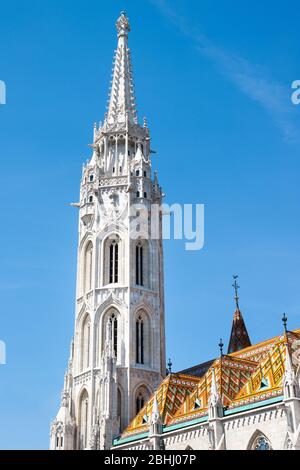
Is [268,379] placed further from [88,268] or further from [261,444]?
[88,268]

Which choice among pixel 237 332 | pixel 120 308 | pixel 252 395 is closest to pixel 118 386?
pixel 120 308

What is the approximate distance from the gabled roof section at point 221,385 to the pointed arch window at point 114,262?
38.2ft

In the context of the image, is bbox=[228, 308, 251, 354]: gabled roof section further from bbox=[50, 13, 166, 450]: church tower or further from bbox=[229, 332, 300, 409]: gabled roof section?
bbox=[229, 332, 300, 409]: gabled roof section

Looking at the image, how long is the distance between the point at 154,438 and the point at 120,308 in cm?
1212

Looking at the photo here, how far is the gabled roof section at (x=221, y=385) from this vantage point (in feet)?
139

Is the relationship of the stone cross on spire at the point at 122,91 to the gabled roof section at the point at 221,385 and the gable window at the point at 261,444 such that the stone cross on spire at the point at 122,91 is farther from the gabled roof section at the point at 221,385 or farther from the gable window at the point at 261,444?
the gable window at the point at 261,444

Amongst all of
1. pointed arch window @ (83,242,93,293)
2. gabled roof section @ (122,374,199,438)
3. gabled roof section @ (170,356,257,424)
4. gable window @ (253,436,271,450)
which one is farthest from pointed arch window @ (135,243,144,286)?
gable window @ (253,436,271,450)

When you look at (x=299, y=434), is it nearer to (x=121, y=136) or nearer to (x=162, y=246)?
(x=162, y=246)

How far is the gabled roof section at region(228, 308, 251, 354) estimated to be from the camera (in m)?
63.3

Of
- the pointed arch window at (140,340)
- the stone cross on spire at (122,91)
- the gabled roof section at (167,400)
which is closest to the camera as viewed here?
the gabled roof section at (167,400)

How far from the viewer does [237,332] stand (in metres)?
64.6

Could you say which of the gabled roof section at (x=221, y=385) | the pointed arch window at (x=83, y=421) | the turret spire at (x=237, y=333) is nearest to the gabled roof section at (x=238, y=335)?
the turret spire at (x=237, y=333)

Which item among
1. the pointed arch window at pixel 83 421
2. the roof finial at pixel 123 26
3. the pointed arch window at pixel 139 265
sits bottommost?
the pointed arch window at pixel 83 421

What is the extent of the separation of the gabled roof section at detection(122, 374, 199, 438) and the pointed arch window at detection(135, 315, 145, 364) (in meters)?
3.91
